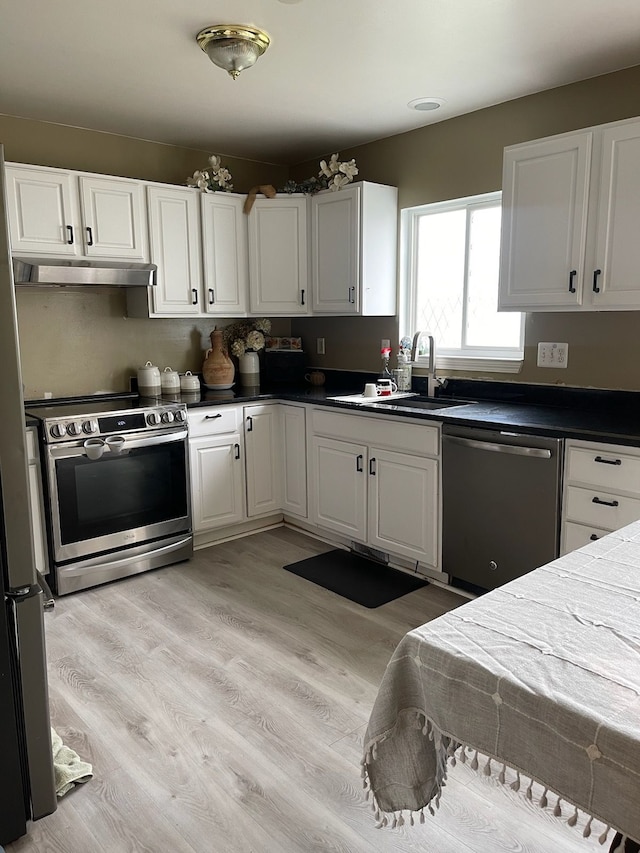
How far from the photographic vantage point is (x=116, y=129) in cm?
377

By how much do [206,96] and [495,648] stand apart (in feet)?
10.3

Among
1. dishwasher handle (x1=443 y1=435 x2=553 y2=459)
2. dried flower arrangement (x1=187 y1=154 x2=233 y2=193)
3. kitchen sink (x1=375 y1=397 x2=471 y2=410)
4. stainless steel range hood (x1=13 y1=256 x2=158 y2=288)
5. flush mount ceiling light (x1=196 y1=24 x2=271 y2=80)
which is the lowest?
dishwasher handle (x1=443 y1=435 x2=553 y2=459)

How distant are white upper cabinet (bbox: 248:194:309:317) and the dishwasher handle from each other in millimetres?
1688

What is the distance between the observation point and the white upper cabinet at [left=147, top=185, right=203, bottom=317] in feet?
12.4

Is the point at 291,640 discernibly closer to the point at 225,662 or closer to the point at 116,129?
the point at 225,662

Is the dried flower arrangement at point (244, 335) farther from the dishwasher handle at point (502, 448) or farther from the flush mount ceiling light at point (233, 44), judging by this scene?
the flush mount ceiling light at point (233, 44)

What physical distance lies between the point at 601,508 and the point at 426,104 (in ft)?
7.47

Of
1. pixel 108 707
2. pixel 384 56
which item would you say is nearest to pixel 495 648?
pixel 108 707

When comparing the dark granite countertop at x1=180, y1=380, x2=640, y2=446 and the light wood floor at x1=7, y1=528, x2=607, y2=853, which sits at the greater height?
the dark granite countertop at x1=180, y1=380, x2=640, y2=446

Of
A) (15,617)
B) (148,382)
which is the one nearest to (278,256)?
(148,382)

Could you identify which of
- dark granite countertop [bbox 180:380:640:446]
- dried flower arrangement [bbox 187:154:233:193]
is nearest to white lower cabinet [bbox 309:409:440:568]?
dark granite countertop [bbox 180:380:640:446]

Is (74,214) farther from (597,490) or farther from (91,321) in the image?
(597,490)

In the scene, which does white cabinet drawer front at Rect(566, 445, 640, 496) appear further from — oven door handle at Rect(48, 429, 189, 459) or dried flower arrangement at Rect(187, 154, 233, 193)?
dried flower arrangement at Rect(187, 154, 233, 193)

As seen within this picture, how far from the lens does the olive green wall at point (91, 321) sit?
3.63m
